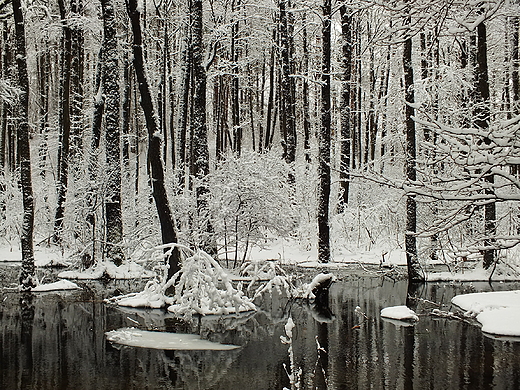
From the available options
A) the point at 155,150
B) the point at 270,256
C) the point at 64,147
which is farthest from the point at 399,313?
the point at 64,147

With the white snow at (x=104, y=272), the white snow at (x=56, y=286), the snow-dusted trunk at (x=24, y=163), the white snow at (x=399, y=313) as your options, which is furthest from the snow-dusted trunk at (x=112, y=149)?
the white snow at (x=399, y=313)

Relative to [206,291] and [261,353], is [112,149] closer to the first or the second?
[206,291]

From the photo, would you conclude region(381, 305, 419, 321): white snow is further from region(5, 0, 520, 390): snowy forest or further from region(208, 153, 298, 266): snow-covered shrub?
region(208, 153, 298, 266): snow-covered shrub

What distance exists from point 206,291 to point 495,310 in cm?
572

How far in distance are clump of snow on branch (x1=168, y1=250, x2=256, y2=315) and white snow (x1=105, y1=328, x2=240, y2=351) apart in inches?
53.7

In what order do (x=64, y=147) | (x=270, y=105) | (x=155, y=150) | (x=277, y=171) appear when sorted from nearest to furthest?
(x=155, y=150) → (x=277, y=171) → (x=64, y=147) → (x=270, y=105)

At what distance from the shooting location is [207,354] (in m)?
8.01

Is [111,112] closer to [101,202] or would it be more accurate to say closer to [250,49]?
[101,202]

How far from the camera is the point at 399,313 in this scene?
33.4 feet

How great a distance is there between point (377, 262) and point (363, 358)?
10.7 metres

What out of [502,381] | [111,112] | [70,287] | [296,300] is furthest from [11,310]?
[502,381]

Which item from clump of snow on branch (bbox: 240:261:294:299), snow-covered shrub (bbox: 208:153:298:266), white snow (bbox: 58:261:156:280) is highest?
snow-covered shrub (bbox: 208:153:298:266)

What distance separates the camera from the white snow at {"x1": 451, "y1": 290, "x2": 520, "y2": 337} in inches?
359

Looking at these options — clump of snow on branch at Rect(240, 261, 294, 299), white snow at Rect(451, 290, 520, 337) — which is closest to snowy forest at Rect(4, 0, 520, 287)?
white snow at Rect(451, 290, 520, 337)
